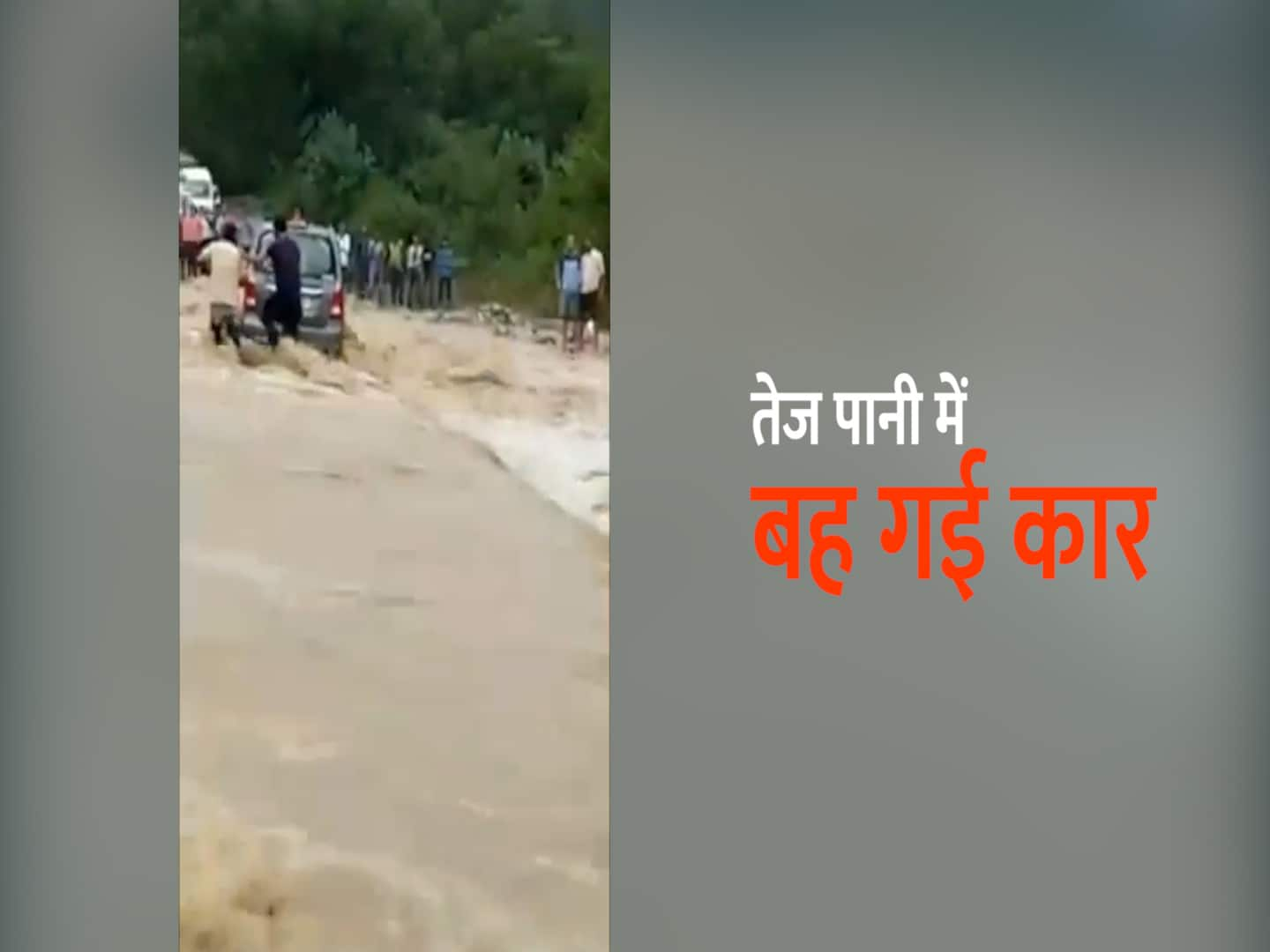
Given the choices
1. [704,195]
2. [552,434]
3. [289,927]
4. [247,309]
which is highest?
[704,195]

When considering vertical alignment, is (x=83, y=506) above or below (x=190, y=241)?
below

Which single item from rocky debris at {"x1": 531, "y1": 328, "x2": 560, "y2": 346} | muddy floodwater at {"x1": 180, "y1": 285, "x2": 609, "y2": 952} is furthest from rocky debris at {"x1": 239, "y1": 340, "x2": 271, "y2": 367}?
rocky debris at {"x1": 531, "y1": 328, "x2": 560, "y2": 346}

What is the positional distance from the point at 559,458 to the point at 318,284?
27 cm

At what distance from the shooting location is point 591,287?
116 centimetres

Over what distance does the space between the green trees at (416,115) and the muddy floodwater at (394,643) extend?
105 millimetres

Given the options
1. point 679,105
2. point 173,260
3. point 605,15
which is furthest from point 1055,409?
point 173,260

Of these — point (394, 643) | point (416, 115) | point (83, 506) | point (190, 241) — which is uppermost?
point (416, 115)

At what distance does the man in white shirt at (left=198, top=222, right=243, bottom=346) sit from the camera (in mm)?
1146

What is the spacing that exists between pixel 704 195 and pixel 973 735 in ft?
1.80

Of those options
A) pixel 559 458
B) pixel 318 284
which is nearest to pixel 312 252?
pixel 318 284

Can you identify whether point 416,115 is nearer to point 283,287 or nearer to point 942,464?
point 283,287

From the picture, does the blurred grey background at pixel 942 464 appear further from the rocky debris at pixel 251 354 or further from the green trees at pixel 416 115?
the rocky debris at pixel 251 354

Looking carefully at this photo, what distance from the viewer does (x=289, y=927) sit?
1.15 m

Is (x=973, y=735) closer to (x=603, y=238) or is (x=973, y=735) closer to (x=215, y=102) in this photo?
(x=603, y=238)
